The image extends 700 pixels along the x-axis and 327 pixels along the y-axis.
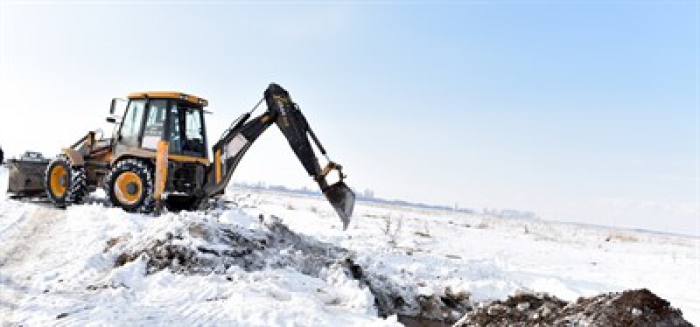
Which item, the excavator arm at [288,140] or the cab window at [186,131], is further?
the cab window at [186,131]

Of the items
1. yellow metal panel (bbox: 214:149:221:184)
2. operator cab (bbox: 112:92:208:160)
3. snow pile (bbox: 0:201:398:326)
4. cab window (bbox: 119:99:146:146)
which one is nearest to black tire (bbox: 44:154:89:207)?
operator cab (bbox: 112:92:208:160)

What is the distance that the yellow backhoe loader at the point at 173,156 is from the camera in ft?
36.2

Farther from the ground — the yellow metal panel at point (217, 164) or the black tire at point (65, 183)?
the yellow metal panel at point (217, 164)

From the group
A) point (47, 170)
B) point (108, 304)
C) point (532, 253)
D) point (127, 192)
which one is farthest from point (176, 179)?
point (532, 253)

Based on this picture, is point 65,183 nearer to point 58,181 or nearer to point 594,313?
point 58,181

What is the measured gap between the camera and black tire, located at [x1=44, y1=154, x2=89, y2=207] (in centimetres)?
1216

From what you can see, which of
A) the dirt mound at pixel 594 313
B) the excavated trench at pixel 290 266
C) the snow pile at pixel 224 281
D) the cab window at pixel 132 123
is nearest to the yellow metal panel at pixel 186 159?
the cab window at pixel 132 123

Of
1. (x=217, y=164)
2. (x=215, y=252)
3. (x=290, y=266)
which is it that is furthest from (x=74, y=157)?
(x=290, y=266)

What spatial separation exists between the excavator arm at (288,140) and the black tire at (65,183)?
10.3 feet

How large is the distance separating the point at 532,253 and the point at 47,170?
14.8 meters

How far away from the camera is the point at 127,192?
11.2 meters

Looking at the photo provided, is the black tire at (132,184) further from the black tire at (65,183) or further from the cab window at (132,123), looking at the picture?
the black tire at (65,183)

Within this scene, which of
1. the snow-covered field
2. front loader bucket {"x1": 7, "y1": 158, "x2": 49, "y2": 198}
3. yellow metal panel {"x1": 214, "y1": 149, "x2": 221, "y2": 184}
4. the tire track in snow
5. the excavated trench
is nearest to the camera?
the excavated trench

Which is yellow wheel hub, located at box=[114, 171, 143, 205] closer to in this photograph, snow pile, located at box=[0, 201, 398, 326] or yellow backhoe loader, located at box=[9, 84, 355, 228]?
yellow backhoe loader, located at box=[9, 84, 355, 228]
